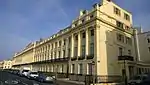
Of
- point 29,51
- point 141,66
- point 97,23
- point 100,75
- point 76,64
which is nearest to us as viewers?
point 100,75

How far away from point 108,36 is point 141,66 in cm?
1330

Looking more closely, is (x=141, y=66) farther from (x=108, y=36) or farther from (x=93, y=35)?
(x=93, y=35)

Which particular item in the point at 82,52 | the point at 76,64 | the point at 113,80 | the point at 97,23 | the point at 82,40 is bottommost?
the point at 113,80

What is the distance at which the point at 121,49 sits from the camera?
137 ft

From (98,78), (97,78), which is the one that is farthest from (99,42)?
(97,78)

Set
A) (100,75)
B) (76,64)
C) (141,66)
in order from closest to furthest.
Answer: (100,75)
(76,64)
(141,66)

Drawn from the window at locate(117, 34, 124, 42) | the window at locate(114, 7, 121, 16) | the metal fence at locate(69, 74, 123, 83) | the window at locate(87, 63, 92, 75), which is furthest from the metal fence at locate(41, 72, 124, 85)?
the window at locate(114, 7, 121, 16)

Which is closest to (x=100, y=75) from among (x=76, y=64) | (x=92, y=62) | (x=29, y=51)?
(x=92, y=62)

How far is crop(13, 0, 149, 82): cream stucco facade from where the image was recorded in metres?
36.3

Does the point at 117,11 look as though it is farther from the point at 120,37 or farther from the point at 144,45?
the point at 144,45

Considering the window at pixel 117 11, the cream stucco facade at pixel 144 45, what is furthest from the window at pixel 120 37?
the cream stucco facade at pixel 144 45

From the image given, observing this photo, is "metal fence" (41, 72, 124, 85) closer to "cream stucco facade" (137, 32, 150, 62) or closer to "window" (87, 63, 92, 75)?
"window" (87, 63, 92, 75)

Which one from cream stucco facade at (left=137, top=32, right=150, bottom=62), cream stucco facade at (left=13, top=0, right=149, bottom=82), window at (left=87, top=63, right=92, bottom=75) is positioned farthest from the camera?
cream stucco facade at (left=137, top=32, right=150, bottom=62)

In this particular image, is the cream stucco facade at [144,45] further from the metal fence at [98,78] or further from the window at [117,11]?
the metal fence at [98,78]
